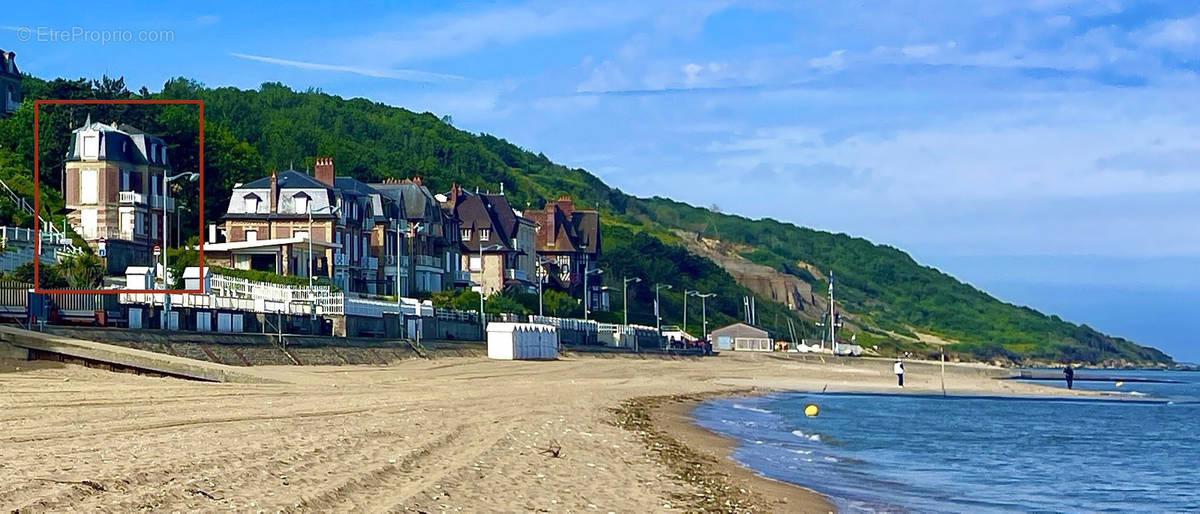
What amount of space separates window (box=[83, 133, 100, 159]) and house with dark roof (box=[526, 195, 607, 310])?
2155 inches

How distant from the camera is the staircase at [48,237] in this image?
5244cm

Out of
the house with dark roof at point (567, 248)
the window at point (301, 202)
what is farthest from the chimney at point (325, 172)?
the house with dark roof at point (567, 248)

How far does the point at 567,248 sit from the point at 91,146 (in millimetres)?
59623

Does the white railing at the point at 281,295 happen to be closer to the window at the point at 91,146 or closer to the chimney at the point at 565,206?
the window at the point at 91,146

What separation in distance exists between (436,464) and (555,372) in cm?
3840

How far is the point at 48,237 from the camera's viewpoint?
56.4 metres

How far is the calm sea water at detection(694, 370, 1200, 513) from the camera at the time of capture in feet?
75.9

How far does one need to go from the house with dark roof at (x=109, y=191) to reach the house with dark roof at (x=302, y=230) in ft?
13.1

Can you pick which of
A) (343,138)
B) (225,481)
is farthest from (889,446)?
(343,138)

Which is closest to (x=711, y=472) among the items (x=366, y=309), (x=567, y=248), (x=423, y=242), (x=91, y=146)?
(x=366, y=309)

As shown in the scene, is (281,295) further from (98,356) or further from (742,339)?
(742,339)

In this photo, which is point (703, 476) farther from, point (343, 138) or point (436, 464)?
point (343, 138)

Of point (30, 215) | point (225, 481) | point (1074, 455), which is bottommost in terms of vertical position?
point (1074, 455)

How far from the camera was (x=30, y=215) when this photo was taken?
206 feet
